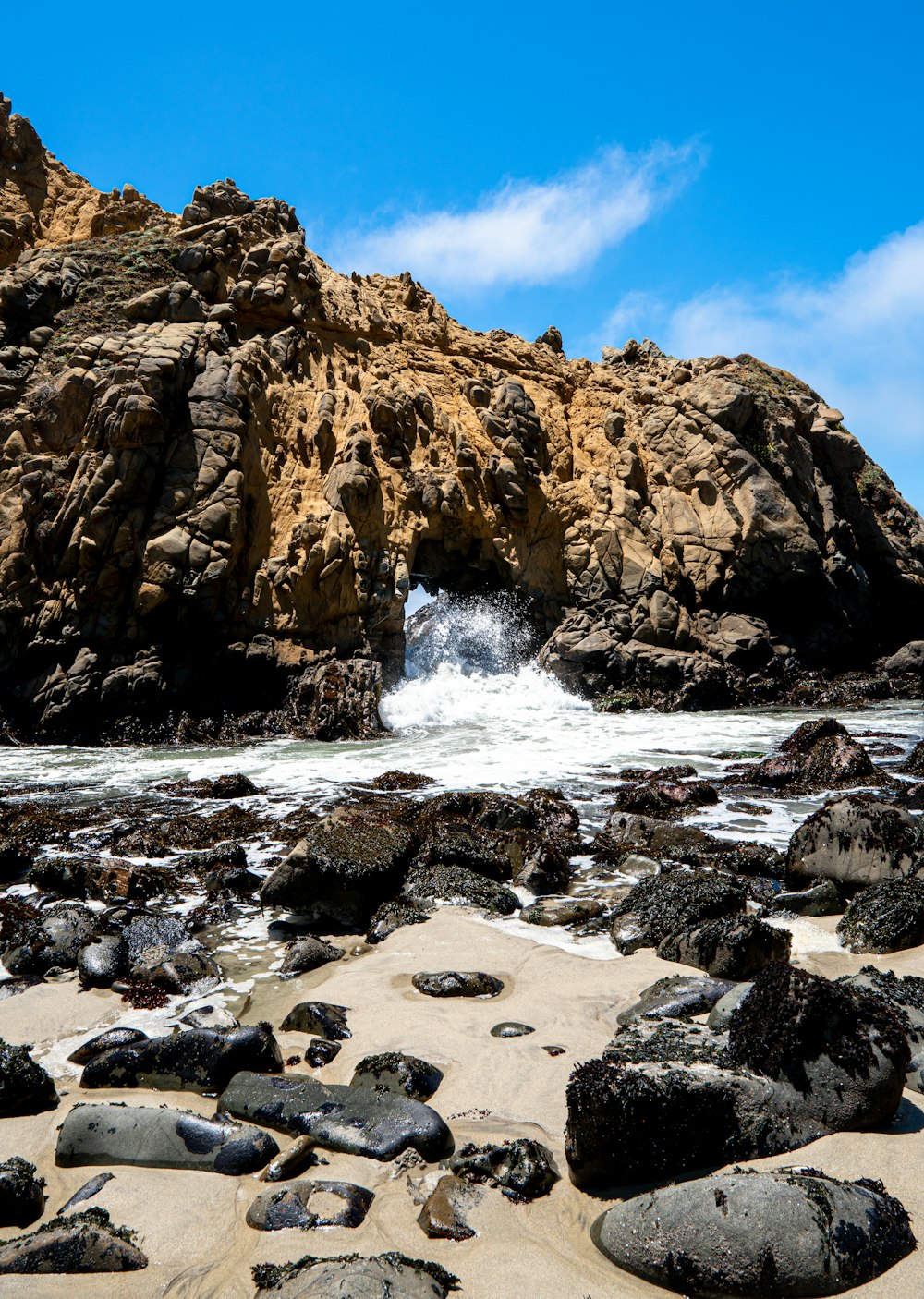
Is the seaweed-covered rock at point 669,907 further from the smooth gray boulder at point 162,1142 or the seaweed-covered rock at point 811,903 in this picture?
the smooth gray boulder at point 162,1142

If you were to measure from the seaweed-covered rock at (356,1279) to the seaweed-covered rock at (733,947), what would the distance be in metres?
3.54

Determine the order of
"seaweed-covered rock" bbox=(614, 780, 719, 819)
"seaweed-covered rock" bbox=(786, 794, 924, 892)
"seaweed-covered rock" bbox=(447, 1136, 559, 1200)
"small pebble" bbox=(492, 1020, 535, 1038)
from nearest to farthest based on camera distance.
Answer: "seaweed-covered rock" bbox=(447, 1136, 559, 1200)
"small pebble" bbox=(492, 1020, 535, 1038)
"seaweed-covered rock" bbox=(786, 794, 924, 892)
"seaweed-covered rock" bbox=(614, 780, 719, 819)

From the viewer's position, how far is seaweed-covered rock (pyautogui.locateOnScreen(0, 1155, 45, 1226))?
3.54 m

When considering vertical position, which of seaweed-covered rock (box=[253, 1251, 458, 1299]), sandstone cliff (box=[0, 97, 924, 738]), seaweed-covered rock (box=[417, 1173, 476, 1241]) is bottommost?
seaweed-covered rock (box=[417, 1173, 476, 1241])

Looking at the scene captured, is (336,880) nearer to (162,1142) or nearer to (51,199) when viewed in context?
(162,1142)

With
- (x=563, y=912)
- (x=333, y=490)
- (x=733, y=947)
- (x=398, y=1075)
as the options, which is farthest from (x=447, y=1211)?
(x=333, y=490)

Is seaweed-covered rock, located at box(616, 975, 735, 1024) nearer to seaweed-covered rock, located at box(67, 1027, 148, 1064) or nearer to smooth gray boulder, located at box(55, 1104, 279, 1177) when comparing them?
smooth gray boulder, located at box(55, 1104, 279, 1177)

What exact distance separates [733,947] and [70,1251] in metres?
4.48

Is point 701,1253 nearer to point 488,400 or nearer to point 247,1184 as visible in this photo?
point 247,1184

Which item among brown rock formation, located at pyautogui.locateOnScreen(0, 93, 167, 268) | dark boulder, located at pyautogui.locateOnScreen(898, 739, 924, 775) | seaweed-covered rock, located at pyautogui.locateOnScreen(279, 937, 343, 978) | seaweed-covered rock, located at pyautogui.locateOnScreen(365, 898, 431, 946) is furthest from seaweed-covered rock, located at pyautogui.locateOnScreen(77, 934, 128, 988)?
brown rock formation, located at pyautogui.locateOnScreen(0, 93, 167, 268)

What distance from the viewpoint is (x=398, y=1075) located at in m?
4.72

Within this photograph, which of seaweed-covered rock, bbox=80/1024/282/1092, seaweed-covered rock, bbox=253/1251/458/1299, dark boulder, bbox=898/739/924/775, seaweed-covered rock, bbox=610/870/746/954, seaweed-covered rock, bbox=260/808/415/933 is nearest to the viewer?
seaweed-covered rock, bbox=253/1251/458/1299

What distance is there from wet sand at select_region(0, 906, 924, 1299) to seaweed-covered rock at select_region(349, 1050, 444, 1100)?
8cm

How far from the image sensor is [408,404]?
2878cm
